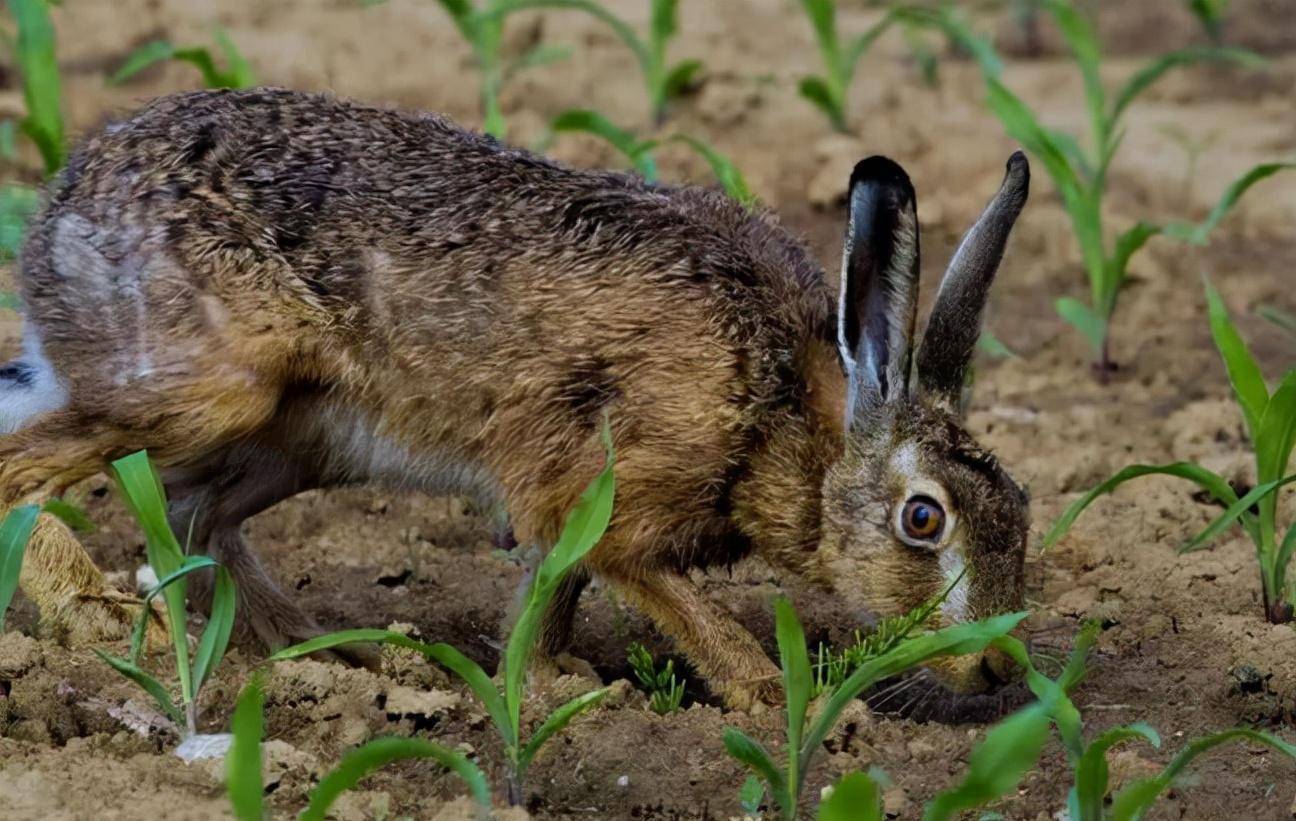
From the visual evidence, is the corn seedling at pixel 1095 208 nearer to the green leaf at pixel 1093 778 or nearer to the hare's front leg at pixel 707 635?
the hare's front leg at pixel 707 635

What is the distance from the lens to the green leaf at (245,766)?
13.4 feet

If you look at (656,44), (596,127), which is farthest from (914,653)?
(656,44)

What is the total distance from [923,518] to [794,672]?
Result: 107 cm

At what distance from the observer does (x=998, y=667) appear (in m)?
5.39

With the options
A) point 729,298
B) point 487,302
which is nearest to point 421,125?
point 487,302

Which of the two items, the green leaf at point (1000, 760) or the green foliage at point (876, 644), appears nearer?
the green leaf at point (1000, 760)

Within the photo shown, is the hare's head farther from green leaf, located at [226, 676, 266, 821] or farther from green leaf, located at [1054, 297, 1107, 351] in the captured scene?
green leaf, located at [1054, 297, 1107, 351]

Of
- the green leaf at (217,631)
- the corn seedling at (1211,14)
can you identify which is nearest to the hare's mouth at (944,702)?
the green leaf at (217,631)

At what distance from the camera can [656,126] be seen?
10156 mm

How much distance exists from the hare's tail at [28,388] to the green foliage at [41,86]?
1779 mm

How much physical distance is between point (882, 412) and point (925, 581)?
1.58 ft

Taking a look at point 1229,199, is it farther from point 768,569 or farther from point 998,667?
point 998,667

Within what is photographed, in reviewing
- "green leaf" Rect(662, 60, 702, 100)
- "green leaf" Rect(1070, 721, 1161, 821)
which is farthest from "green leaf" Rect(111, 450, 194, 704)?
"green leaf" Rect(662, 60, 702, 100)

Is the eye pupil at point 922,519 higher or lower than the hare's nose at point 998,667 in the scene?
higher
